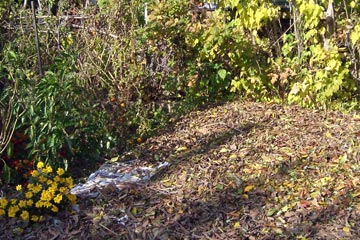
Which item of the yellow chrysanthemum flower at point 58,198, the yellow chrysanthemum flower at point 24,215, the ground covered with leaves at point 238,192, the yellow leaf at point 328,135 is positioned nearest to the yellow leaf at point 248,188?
the ground covered with leaves at point 238,192

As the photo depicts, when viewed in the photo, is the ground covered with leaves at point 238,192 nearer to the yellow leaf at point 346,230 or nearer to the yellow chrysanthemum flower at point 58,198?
the yellow leaf at point 346,230

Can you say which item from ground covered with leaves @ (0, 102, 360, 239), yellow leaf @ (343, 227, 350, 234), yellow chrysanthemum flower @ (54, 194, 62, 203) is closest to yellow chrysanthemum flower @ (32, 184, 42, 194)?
yellow chrysanthemum flower @ (54, 194, 62, 203)

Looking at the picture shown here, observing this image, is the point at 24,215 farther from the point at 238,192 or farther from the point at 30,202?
the point at 238,192

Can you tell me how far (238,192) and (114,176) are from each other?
43.8 inches

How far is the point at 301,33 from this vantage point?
6266mm

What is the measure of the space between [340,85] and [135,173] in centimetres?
274

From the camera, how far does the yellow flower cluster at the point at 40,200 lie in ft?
12.0

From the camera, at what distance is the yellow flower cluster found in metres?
3.67

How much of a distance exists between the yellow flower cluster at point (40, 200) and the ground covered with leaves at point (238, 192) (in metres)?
0.09

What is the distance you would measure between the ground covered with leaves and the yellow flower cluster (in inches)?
3.6

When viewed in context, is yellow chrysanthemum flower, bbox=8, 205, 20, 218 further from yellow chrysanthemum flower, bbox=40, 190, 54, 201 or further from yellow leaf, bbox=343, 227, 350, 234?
yellow leaf, bbox=343, 227, 350, 234

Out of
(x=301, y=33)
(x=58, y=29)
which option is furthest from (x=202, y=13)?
(x=58, y=29)

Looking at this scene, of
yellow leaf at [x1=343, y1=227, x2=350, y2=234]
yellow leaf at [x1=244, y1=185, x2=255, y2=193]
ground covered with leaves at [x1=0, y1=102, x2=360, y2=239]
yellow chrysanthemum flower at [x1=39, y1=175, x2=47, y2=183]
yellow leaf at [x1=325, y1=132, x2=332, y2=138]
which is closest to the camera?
yellow leaf at [x1=343, y1=227, x2=350, y2=234]

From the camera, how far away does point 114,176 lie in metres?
4.52
